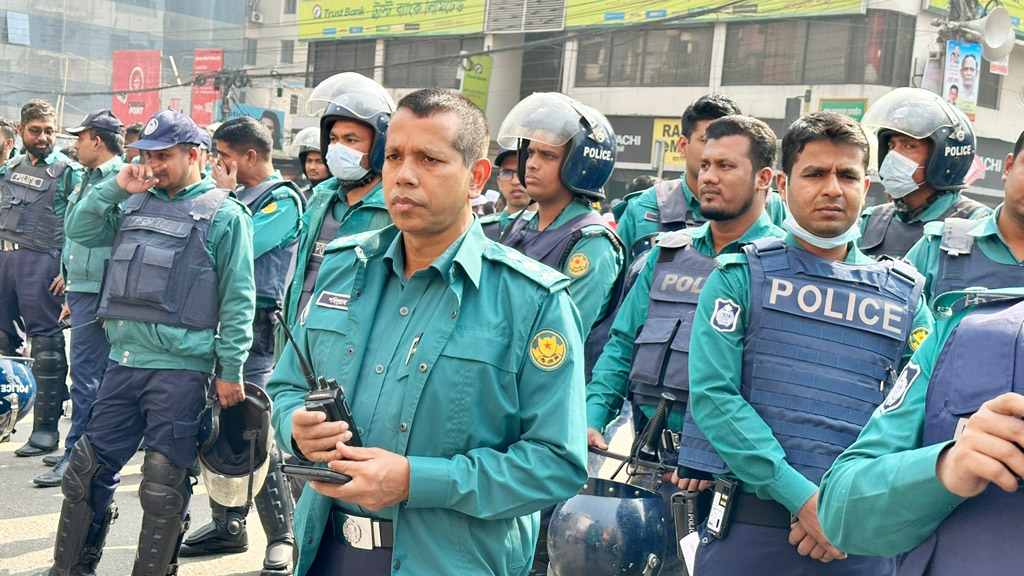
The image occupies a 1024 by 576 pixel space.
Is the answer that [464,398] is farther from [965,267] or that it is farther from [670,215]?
[670,215]

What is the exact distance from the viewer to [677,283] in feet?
13.8

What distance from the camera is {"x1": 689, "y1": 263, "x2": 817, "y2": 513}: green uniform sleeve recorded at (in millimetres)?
3219

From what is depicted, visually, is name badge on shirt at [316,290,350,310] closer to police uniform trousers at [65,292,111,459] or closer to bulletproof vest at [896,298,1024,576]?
bulletproof vest at [896,298,1024,576]

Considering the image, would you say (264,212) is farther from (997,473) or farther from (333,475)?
(997,473)

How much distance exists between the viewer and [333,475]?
2.44 metres

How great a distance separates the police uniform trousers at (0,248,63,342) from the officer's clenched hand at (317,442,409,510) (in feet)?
21.4

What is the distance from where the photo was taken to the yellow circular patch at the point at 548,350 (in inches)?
103

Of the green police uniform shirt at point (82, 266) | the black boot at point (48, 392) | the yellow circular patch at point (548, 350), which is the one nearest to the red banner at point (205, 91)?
the black boot at point (48, 392)

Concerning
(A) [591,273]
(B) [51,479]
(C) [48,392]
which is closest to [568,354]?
(A) [591,273]

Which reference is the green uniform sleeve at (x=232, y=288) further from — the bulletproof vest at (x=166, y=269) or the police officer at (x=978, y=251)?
the police officer at (x=978, y=251)

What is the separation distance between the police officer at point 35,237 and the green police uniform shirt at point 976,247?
6206 millimetres

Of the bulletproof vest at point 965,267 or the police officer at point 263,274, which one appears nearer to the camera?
the bulletproof vest at point 965,267

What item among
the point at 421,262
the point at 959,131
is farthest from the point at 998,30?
the point at 421,262

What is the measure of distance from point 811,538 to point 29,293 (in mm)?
6852
